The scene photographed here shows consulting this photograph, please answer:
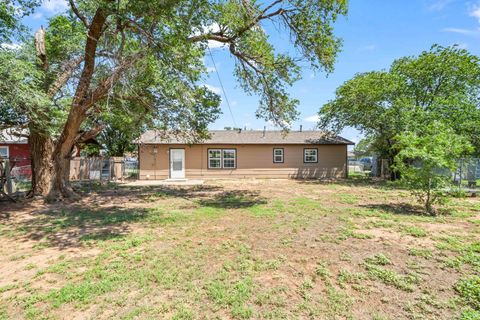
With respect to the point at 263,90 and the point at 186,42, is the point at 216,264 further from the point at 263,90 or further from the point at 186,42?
the point at 263,90

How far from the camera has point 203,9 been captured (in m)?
6.23

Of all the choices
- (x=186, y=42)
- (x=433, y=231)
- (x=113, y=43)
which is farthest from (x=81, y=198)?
(x=433, y=231)

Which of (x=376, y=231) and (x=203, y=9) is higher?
(x=203, y=9)

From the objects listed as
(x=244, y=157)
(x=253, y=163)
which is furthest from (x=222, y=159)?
(x=253, y=163)

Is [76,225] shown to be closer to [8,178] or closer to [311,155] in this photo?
[8,178]

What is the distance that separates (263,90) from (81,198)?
7735 millimetres

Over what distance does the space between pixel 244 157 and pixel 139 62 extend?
→ 38.0ft

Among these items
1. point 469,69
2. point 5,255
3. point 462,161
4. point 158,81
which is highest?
point 469,69

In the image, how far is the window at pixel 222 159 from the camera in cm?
1744

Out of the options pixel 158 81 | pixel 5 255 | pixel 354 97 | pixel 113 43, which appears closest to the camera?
pixel 5 255

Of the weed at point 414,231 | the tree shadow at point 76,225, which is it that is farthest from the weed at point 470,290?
the tree shadow at point 76,225

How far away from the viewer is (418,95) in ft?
49.1

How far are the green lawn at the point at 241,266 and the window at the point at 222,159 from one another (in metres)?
10.6

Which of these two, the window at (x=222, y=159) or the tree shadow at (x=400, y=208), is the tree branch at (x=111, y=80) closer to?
the tree shadow at (x=400, y=208)
